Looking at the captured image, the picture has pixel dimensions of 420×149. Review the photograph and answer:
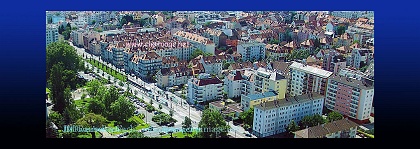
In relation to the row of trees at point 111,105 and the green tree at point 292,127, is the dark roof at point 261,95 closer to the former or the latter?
the green tree at point 292,127

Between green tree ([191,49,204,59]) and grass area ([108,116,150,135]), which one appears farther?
green tree ([191,49,204,59])

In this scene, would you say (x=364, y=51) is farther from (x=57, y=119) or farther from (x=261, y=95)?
(x=57, y=119)

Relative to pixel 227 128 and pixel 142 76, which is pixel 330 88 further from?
pixel 142 76

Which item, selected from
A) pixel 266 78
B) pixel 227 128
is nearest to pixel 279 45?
pixel 266 78

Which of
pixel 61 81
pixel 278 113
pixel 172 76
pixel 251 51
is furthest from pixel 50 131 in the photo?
pixel 251 51

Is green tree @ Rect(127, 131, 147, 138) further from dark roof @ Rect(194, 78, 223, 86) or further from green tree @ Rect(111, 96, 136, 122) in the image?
dark roof @ Rect(194, 78, 223, 86)

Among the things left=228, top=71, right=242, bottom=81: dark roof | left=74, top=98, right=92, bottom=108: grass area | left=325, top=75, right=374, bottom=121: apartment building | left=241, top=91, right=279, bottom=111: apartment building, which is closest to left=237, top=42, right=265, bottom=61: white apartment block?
left=228, top=71, right=242, bottom=81: dark roof

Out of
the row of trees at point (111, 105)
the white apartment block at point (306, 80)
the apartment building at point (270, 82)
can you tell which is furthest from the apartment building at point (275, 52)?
the row of trees at point (111, 105)
